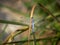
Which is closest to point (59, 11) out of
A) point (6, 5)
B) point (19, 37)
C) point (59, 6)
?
point (59, 6)

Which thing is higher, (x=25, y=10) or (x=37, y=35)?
(x=25, y=10)

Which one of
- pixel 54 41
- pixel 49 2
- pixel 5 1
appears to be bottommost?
pixel 54 41

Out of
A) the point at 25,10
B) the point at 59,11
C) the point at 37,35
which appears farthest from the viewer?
the point at 25,10

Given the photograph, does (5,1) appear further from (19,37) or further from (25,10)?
(19,37)

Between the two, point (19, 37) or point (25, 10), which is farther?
point (25, 10)

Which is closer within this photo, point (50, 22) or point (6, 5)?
point (50, 22)

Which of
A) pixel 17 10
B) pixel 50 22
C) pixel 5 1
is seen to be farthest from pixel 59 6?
pixel 5 1

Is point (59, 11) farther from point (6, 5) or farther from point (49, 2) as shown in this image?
point (6, 5)

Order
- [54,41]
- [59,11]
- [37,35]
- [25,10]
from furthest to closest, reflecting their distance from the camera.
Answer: [25,10] < [59,11] < [37,35] < [54,41]

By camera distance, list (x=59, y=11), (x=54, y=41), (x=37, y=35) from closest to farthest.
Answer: (x=54, y=41)
(x=37, y=35)
(x=59, y=11)
